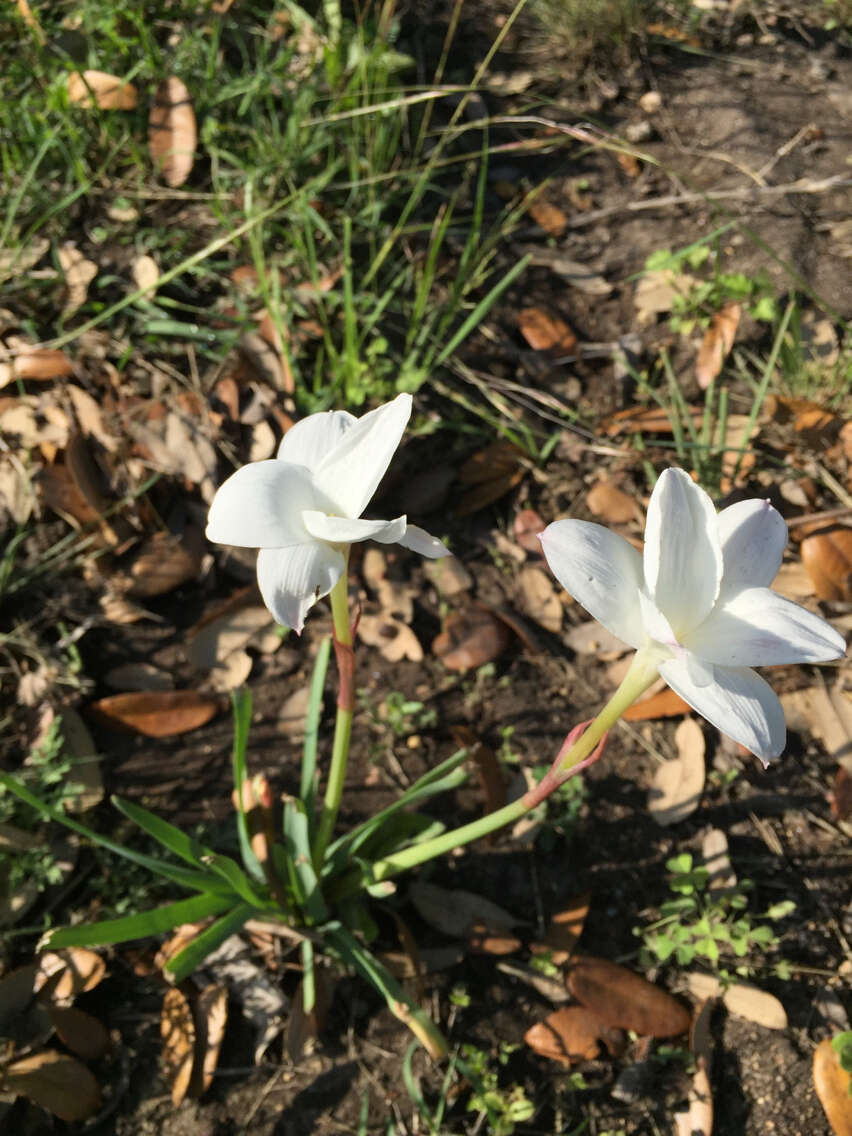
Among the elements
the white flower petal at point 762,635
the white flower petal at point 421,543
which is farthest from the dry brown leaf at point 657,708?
the white flower petal at point 421,543

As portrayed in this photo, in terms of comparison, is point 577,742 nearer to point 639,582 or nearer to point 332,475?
point 639,582

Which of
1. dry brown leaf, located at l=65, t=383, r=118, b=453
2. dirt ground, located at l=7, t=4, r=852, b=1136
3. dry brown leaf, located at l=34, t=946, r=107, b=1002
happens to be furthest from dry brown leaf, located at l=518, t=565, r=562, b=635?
dry brown leaf, located at l=34, t=946, r=107, b=1002

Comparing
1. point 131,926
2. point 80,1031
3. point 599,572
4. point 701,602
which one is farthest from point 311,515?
point 80,1031

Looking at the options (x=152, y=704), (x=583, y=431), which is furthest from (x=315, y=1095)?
(x=583, y=431)

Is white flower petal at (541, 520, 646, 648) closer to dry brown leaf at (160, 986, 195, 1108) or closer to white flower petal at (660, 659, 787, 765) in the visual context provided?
white flower petal at (660, 659, 787, 765)

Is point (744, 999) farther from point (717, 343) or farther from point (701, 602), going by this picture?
point (717, 343)

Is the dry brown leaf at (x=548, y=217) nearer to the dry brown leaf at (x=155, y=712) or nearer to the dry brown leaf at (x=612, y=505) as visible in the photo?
the dry brown leaf at (x=612, y=505)
